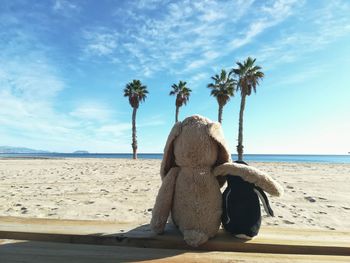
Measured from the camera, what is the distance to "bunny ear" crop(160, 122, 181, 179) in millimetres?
2896

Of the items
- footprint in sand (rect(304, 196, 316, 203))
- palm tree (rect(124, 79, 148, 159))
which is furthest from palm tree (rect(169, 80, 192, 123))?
footprint in sand (rect(304, 196, 316, 203))

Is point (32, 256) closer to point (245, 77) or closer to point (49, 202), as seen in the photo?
point (49, 202)

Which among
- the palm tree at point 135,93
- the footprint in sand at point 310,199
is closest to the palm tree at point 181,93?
the palm tree at point 135,93

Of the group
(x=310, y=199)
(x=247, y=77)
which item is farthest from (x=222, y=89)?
(x=310, y=199)

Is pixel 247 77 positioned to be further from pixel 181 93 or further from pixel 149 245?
pixel 149 245

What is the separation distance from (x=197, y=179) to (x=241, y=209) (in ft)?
1.77

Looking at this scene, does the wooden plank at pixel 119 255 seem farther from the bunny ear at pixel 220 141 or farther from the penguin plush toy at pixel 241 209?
the bunny ear at pixel 220 141

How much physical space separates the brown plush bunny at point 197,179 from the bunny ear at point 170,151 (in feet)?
0.04

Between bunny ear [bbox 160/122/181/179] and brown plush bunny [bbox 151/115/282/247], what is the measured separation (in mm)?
11

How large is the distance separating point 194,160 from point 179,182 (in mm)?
298

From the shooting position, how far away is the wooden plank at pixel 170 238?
7.90 feet

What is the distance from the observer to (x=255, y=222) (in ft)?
8.57

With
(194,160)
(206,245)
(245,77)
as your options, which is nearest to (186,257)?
(206,245)

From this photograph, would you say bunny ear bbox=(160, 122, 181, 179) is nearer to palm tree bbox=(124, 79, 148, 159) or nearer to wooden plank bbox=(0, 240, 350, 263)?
wooden plank bbox=(0, 240, 350, 263)
